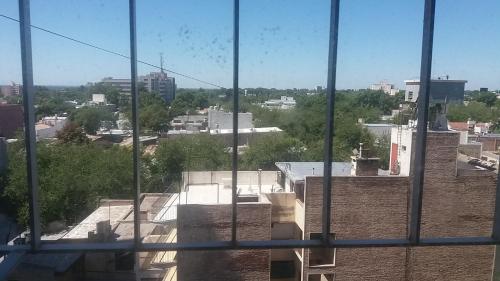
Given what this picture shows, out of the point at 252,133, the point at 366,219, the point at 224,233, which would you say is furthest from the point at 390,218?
the point at 252,133

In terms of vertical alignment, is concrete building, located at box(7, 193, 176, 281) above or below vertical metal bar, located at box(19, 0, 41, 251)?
below

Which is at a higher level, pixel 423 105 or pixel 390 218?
pixel 423 105

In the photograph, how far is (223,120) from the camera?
17.9 metres

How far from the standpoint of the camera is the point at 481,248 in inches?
311

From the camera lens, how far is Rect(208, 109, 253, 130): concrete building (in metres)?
16.3

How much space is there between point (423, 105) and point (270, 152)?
15.8 m

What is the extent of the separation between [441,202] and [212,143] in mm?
9119

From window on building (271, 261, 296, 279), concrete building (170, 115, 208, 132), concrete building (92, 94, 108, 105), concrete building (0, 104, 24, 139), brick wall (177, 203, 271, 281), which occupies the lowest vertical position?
window on building (271, 261, 296, 279)

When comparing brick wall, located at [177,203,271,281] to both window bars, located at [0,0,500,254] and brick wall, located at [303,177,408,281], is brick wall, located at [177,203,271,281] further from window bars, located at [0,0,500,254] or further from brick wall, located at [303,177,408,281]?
window bars, located at [0,0,500,254]

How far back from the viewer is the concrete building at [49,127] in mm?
15164

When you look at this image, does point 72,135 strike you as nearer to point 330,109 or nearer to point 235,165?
point 235,165

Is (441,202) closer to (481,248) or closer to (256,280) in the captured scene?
(481,248)

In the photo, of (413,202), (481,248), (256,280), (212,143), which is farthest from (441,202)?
(212,143)

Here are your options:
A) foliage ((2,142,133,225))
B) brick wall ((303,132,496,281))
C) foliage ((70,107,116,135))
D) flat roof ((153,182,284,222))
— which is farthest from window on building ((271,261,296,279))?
foliage ((70,107,116,135))
